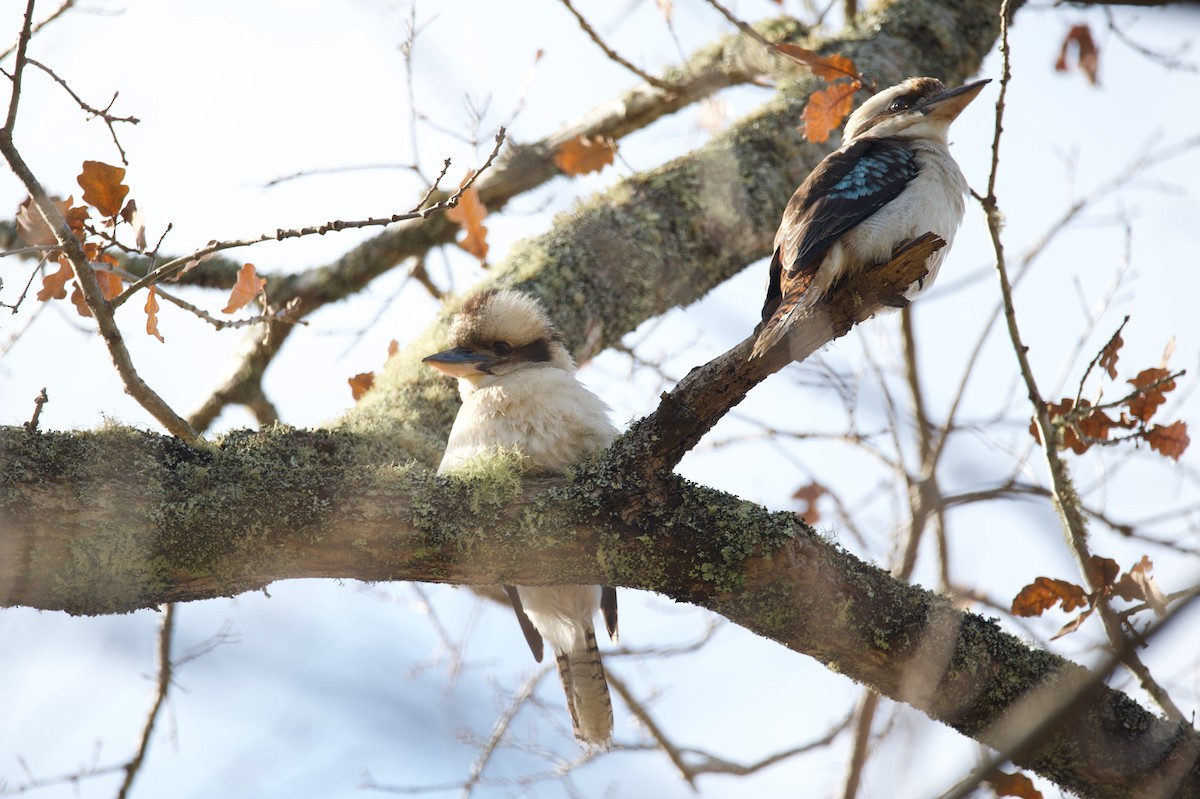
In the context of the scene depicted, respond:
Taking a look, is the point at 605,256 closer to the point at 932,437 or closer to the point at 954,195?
the point at 954,195

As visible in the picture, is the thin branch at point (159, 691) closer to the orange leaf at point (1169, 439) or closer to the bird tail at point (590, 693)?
the bird tail at point (590, 693)

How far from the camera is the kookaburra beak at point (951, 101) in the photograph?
173 inches

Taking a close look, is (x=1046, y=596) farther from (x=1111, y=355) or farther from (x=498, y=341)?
(x=498, y=341)

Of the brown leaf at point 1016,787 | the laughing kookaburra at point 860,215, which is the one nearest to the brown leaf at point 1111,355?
the laughing kookaburra at point 860,215

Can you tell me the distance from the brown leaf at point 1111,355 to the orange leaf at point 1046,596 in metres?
0.72

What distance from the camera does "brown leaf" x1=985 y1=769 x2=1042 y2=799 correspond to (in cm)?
332

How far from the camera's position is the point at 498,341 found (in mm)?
4125

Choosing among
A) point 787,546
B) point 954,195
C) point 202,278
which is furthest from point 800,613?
point 202,278

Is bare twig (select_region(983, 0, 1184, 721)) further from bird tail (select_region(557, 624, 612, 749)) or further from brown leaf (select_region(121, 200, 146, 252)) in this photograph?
brown leaf (select_region(121, 200, 146, 252))

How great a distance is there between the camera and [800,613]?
9.46 ft

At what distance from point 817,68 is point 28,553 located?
11.1 feet

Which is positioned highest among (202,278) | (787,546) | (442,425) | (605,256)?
(202,278)

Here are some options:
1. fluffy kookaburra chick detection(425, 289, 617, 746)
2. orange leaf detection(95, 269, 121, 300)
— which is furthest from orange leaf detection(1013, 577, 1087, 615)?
orange leaf detection(95, 269, 121, 300)

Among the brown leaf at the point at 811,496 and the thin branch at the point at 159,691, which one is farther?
the brown leaf at the point at 811,496
